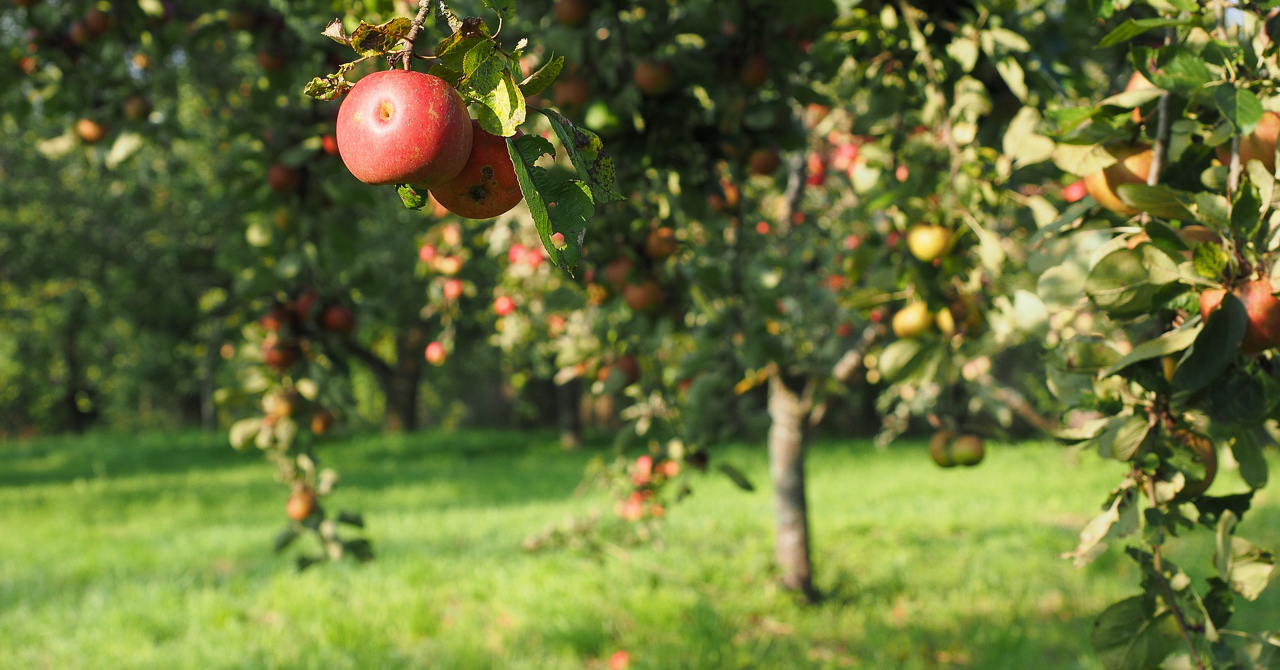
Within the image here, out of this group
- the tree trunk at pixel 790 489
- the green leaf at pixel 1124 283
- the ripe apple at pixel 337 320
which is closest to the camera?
the green leaf at pixel 1124 283

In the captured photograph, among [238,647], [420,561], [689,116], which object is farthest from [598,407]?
[689,116]

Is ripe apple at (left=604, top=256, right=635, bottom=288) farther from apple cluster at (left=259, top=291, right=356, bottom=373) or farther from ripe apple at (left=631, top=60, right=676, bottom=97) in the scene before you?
apple cluster at (left=259, top=291, right=356, bottom=373)

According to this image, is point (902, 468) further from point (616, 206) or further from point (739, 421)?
point (616, 206)

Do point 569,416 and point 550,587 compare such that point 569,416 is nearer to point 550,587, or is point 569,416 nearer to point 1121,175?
point 550,587

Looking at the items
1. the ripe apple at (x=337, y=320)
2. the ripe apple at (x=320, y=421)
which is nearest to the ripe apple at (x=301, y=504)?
the ripe apple at (x=320, y=421)

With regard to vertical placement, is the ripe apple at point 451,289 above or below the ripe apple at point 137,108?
below

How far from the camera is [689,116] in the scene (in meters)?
2.13

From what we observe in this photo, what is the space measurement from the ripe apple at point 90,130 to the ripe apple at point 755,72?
2144 millimetres

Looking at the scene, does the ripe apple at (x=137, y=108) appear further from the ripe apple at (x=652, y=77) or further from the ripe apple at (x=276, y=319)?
the ripe apple at (x=652, y=77)

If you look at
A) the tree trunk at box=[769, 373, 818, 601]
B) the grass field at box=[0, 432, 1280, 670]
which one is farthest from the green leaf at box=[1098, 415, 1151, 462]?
the tree trunk at box=[769, 373, 818, 601]

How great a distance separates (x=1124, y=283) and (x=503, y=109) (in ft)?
2.60

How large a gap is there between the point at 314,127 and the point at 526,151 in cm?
206

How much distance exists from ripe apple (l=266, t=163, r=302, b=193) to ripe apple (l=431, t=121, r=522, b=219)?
1.90 m

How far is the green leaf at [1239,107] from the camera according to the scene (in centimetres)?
92
